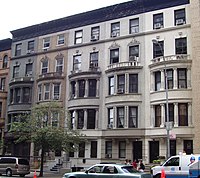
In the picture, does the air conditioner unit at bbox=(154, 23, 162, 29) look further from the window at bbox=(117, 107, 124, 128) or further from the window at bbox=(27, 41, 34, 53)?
the window at bbox=(27, 41, 34, 53)

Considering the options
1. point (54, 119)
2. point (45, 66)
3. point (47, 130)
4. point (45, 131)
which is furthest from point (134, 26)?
point (45, 131)

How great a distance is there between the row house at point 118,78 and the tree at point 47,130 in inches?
196

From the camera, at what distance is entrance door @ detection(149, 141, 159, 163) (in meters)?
33.5

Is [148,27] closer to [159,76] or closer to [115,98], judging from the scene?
[159,76]

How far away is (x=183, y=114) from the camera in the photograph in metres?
32.3

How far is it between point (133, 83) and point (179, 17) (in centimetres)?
859

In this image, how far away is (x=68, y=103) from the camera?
39.9 meters

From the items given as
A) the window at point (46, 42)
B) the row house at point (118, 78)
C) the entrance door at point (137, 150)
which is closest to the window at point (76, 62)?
the row house at point (118, 78)

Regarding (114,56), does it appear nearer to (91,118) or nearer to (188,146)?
(91,118)

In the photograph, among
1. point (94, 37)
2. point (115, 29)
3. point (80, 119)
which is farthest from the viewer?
point (94, 37)

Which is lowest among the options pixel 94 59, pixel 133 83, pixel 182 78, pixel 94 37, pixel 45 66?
pixel 133 83

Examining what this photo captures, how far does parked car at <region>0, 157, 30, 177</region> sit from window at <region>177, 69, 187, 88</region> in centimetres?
1702

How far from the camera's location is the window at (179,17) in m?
34.6

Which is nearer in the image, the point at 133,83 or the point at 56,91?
the point at 133,83
